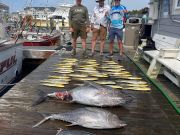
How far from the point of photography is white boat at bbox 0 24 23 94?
8.09m

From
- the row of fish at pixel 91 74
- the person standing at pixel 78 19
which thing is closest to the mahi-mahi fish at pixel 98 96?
the row of fish at pixel 91 74

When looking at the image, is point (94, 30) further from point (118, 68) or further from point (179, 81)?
point (179, 81)

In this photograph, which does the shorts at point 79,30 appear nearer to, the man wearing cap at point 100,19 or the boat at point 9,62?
the man wearing cap at point 100,19

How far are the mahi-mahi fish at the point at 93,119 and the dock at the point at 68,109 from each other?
0.17 feet

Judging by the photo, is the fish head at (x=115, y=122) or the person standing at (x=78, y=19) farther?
the person standing at (x=78, y=19)

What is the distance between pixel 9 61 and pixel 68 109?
506 centimetres

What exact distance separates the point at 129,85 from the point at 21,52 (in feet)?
19.7

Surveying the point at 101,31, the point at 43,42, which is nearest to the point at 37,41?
the point at 43,42

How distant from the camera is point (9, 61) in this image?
29.0ft

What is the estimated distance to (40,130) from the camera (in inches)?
139

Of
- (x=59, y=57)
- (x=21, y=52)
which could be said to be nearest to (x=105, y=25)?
(x=59, y=57)

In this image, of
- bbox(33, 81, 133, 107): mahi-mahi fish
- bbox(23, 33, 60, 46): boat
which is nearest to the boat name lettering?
bbox(23, 33, 60, 46): boat

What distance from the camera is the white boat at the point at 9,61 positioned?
8.09 m

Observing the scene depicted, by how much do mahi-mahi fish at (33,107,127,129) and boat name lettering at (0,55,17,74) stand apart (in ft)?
15.0
